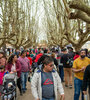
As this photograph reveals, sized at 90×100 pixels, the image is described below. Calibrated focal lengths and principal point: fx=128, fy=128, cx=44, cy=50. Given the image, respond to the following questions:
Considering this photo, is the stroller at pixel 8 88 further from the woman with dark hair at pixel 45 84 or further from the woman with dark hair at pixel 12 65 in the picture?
the woman with dark hair at pixel 45 84

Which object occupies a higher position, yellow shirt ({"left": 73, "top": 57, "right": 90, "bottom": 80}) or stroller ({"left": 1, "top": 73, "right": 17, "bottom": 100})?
yellow shirt ({"left": 73, "top": 57, "right": 90, "bottom": 80})

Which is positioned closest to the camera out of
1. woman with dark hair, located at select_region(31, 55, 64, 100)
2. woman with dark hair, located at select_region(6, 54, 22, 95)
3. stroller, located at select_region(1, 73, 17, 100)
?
woman with dark hair, located at select_region(31, 55, 64, 100)

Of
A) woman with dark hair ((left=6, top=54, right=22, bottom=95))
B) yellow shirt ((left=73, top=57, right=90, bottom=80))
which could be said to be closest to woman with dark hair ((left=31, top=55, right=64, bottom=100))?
yellow shirt ((left=73, top=57, right=90, bottom=80))

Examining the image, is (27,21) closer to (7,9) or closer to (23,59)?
(7,9)

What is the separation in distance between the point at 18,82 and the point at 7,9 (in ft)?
25.4

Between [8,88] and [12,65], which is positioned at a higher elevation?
[12,65]

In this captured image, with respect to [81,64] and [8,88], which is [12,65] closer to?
[8,88]

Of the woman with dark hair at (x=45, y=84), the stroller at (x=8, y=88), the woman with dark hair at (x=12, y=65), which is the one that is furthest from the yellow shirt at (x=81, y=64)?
the woman with dark hair at (x=12, y=65)

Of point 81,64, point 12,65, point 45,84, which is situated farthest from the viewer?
point 12,65

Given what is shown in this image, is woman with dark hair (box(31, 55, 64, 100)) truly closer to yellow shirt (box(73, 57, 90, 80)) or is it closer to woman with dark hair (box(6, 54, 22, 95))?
yellow shirt (box(73, 57, 90, 80))

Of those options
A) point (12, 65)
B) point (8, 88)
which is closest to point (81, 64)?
point (8, 88)

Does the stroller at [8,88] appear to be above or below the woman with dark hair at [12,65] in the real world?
below

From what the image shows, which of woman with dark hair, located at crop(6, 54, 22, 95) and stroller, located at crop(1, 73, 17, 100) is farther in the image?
woman with dark hair, located at crop(6, 54, 22, 95)

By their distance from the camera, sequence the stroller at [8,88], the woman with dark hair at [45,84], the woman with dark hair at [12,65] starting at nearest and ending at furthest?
the woman with dark hair at [45,84]
the stroller at [8,88]
the woman with dark hair at [12,65]
